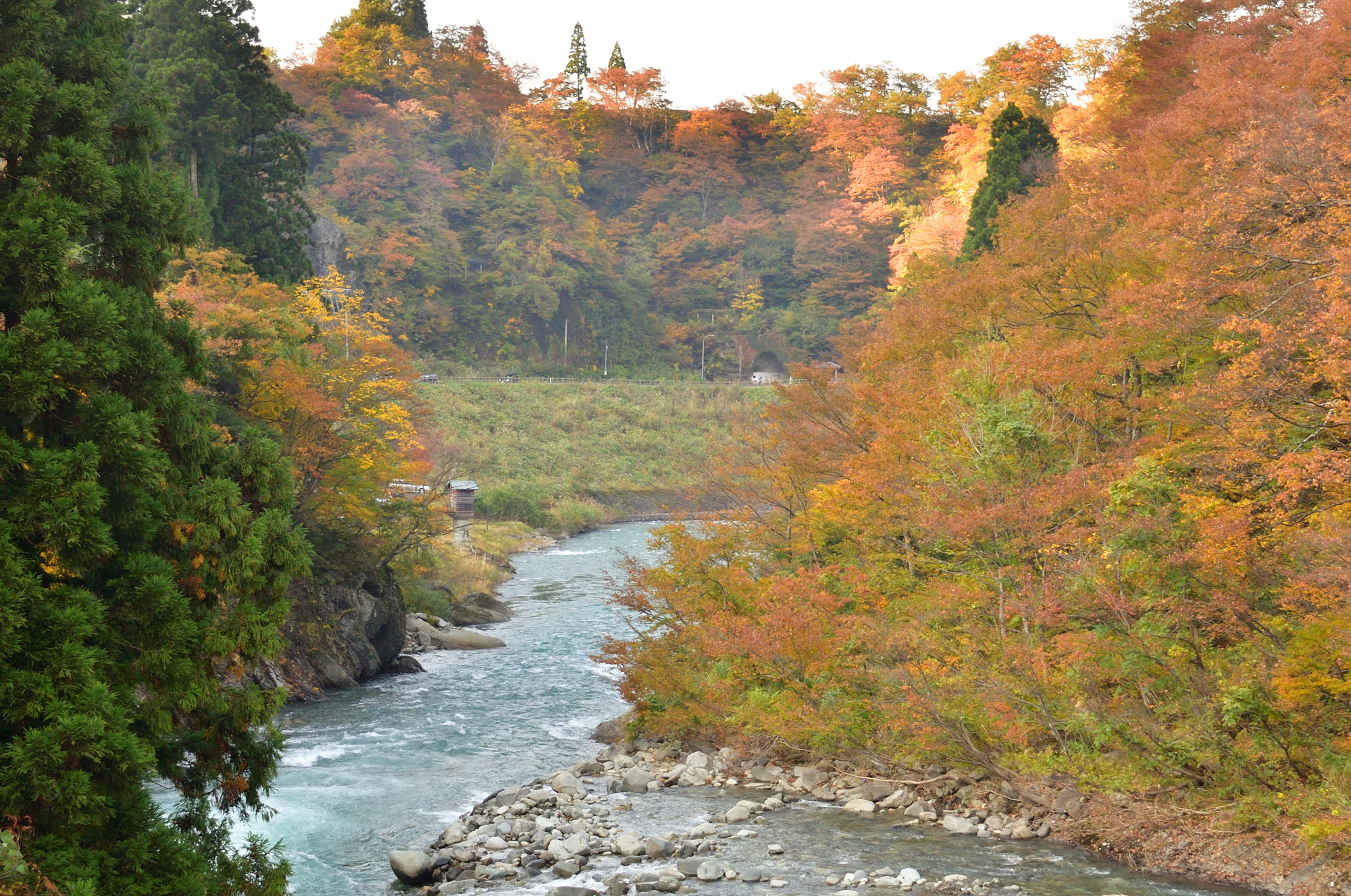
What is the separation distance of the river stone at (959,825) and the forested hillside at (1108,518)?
1.01m

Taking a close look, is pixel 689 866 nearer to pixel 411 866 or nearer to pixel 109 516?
pixel 411 866

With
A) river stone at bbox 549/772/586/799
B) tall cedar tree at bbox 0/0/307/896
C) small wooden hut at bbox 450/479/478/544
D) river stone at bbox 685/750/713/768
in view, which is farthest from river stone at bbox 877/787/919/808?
small wooden hut at bbox 450/479/478/544

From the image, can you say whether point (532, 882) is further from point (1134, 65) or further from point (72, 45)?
point (1134, 65)

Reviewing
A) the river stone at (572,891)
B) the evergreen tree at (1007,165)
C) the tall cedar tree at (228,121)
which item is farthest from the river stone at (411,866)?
the evergreen tree at (1007,165)

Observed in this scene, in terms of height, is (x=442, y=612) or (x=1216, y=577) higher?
(x=1216, y=577)

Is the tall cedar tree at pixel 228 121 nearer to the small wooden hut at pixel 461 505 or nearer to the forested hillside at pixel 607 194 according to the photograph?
the small wooden hut at pixel 461 505

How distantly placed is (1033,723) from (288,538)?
341 inches

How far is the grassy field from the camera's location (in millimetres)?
47406

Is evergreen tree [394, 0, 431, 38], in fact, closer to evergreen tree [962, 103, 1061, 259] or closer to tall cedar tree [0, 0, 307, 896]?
evergreen tree [962, 103, 1061, 259]

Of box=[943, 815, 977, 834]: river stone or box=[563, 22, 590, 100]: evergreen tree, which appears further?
box=[563, 22, 590, 100]: evergreen tree

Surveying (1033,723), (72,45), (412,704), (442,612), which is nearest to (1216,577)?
(1033,723)

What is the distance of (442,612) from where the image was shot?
89.2 ft

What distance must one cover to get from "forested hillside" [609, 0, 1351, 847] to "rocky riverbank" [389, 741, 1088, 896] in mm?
489

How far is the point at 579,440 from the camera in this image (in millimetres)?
56125
